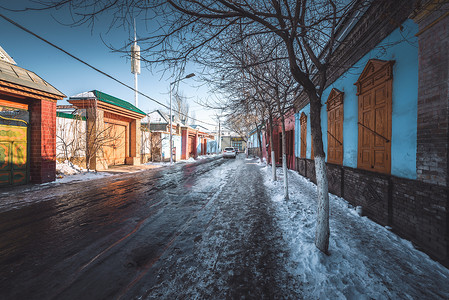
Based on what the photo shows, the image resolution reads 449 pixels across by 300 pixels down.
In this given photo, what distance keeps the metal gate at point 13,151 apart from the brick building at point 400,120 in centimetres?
1136

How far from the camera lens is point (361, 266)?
7.80 feet

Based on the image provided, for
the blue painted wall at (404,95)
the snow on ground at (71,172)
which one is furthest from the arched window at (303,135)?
the snow on ground at (71,172)

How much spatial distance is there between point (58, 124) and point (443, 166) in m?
14.3

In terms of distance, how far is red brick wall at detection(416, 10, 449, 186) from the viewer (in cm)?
260

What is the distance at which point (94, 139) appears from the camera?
10.8m

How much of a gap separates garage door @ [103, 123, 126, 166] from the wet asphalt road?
31.6ft

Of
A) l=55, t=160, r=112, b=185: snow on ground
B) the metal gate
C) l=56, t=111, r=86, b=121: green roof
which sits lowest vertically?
l=55, t=160, r=112, b=185: snow on ground

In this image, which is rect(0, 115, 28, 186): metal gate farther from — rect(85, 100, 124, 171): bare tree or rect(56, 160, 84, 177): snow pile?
rect(85, 100, 124, 171): bare tree

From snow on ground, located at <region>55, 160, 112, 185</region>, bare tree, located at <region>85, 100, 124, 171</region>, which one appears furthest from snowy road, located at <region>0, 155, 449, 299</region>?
bare tree, located at <region>85, 100, 124, 171</region>

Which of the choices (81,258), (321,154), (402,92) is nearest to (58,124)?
(81,258)

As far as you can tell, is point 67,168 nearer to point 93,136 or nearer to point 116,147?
point 93,136

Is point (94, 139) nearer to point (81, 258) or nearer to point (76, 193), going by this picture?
point (76, 193)

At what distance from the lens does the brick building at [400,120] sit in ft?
8.73

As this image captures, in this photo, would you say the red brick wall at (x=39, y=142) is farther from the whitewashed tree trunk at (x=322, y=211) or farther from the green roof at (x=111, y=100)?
the whitewashed tree trunk at (x=322, y=211)
